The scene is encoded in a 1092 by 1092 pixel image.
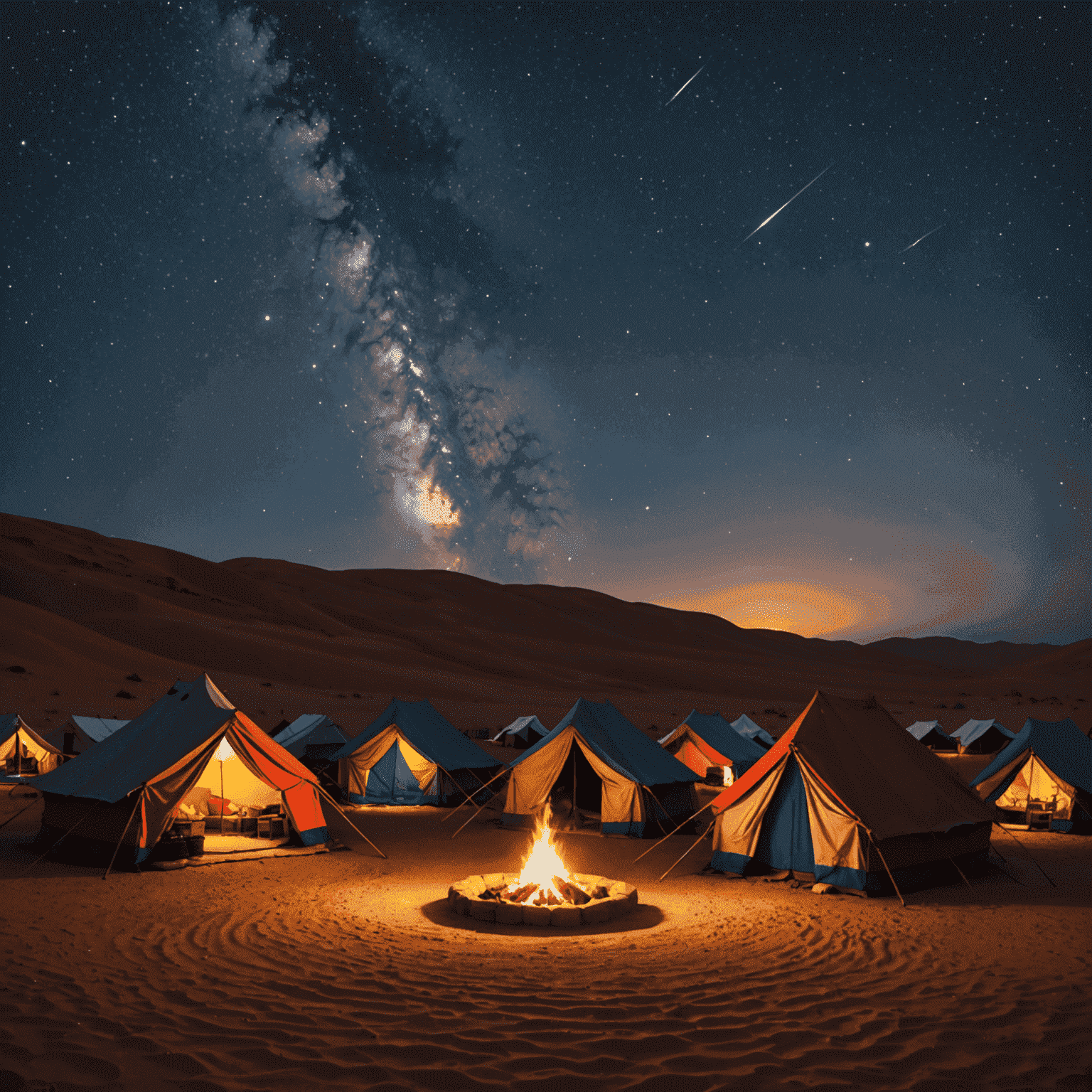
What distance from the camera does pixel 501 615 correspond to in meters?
105

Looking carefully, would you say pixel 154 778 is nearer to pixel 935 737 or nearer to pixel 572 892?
pixel 572 892

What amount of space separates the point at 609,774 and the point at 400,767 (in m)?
5.88

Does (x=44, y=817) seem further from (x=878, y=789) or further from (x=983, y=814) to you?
(x=983, y=814)

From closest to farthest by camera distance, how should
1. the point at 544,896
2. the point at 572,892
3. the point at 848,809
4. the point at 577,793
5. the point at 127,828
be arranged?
1. the point at 544,896
2. the point at 572,892
3. the point at 848,809
4. the point at 127,828
5. the point at 577,793

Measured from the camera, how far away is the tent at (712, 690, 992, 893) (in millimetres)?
11867

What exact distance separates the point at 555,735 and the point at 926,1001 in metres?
10.9

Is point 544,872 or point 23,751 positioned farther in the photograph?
point 23,751

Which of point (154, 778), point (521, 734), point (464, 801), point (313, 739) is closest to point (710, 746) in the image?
point (464, 801)

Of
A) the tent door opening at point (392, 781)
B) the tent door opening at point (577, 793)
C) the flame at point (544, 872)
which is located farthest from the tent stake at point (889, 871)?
the tent door opening at point (392, 781)

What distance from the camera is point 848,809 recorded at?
11.8 metres

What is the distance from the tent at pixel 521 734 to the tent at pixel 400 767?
11856 mm

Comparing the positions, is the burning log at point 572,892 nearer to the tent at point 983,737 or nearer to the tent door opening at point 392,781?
the tent door opening at point 392,781

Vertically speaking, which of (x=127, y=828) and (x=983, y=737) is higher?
(x=983, y=737)

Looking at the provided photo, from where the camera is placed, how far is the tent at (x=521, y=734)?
32.9 metres
